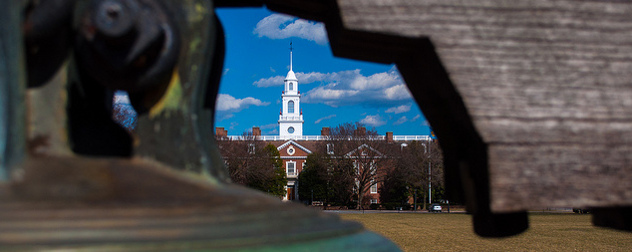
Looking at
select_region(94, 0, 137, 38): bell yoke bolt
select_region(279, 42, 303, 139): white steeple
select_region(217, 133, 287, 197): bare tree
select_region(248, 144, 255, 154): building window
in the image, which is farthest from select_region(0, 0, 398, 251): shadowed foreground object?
select_region(279, 42, 303, 139): white steeple

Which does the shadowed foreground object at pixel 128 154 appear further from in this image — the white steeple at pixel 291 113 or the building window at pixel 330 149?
the white steeple at pixel 291 113

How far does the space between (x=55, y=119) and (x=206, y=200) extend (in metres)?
0.75

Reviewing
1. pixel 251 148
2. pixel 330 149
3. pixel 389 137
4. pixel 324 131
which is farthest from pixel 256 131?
pixel 389 137

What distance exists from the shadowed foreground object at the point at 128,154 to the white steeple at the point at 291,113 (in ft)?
289

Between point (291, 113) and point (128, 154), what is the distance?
9003cm

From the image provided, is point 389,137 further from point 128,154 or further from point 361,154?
point 128,154

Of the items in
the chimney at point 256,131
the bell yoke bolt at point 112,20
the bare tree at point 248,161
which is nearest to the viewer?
the bell yoke bolt at point 112,20

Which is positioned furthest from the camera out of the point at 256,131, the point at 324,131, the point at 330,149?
the point at 324,131

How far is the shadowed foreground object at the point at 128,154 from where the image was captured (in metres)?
1.46

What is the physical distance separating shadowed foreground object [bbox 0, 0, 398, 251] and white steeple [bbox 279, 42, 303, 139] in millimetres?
88068

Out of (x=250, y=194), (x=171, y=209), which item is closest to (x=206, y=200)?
(x=171, y=209)

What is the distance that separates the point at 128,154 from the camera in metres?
2.26

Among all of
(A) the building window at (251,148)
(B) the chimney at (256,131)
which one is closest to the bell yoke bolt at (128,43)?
(A) the building window at (251,148)

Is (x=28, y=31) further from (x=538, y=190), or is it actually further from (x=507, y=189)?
→ (x=538, y=190)
